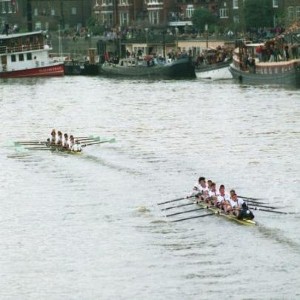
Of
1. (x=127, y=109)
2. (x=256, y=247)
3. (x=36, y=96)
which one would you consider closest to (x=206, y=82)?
(x=36, y=96)

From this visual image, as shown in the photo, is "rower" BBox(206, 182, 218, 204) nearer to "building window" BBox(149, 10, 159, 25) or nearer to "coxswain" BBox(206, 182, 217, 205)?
"coxswain" BBox(206, 182, 217, 205)

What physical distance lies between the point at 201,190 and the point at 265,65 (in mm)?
58100

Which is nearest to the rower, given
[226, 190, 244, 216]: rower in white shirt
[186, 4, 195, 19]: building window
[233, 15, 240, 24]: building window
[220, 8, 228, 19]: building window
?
[226, 190, 244, 216]: rower in white shirt

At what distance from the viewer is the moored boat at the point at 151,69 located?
12812 centimetres

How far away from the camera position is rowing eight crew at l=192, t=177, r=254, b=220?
50.4m

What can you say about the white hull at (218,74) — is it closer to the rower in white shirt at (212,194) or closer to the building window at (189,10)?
the building window at (189,10)

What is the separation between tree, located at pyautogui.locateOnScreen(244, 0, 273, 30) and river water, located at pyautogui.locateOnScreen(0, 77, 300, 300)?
4087 centimetres

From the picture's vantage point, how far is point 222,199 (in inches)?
2046

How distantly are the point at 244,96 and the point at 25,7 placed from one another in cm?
7933

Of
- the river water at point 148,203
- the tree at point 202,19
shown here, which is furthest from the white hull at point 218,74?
the river water at point 148,203

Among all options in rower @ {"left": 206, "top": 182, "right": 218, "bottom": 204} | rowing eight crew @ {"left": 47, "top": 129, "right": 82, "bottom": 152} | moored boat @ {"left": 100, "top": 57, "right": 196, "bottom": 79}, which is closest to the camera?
rower @ {"left": 206, "top": 182, "right": 218, "bottom": 204}

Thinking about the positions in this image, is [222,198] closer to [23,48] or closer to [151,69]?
[151,69]

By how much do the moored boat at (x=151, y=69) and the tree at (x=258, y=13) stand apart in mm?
11371

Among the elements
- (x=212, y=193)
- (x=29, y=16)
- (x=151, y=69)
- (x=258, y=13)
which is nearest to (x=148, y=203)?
(x=212, y=193)
